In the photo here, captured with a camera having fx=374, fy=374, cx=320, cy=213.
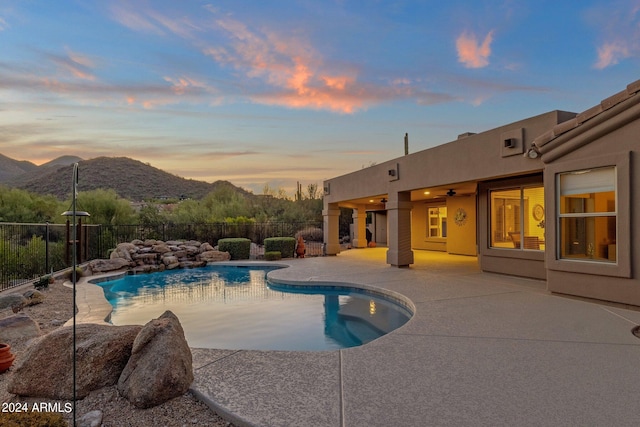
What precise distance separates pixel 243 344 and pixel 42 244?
36.8 ft

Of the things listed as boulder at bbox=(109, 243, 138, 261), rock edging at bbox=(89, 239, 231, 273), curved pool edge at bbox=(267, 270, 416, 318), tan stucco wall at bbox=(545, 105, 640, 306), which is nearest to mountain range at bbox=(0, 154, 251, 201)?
rock edging at bbox=(89, 239, 231, 273)

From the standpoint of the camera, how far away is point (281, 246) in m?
18.1

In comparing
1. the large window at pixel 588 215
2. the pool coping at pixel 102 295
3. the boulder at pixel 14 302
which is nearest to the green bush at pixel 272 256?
the pool coping at pixel 102 295

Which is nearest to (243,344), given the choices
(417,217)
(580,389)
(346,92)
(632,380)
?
(580,389)

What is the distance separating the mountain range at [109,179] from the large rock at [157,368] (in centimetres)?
4125

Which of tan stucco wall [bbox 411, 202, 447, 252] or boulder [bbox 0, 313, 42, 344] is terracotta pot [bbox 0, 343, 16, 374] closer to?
boulder [bbox 0, 313, 42, 344]

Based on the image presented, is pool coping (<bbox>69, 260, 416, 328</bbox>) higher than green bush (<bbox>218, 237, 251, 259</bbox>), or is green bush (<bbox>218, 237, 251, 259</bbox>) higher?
green bush (<bbox>218, 237, 251, 259</bbox>)

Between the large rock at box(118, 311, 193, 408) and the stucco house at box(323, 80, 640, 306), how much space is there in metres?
7.59

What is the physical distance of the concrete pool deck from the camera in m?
3.22

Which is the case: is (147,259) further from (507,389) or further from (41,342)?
(507,389)

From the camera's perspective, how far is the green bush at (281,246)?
58.7 feet

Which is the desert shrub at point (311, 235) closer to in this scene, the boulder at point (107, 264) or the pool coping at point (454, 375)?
the boulder at point (107, 264)

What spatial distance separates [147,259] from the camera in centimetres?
1623

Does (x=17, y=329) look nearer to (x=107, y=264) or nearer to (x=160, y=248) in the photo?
(x=107, y=264)
